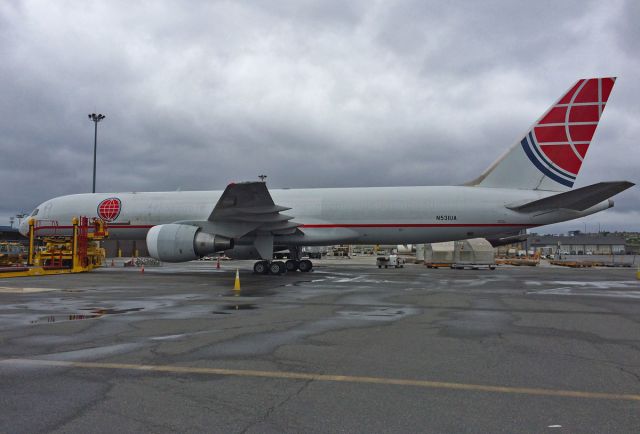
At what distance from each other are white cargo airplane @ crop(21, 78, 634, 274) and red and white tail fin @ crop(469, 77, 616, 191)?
1.5 inches

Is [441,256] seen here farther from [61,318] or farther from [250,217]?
[61,318]

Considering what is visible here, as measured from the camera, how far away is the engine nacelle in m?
18.9

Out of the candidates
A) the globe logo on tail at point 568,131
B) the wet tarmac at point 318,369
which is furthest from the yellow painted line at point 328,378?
the globe logo on tail at point 568,131

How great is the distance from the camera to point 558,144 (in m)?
19.8

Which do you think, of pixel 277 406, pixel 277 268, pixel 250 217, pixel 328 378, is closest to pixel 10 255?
pixel 250 217

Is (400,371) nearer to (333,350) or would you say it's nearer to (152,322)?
(333,350)

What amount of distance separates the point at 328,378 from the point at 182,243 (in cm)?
1521

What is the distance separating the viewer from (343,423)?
3562 millimetres

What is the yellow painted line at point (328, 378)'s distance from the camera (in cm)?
430

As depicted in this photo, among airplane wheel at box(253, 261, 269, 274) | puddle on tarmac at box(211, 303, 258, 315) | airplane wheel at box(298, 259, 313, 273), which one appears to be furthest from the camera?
airplane wheel at box(298, 259, 313, 273)

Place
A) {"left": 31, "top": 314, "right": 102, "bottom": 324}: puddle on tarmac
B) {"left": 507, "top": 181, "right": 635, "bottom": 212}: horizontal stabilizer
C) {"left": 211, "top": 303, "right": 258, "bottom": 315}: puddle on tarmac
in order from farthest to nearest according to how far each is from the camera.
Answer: {"left": 507, "top": 181, "right": 635, "bottom": 212}: horizontal stabilizer, {"left": 211, "top": 303, "right": 258, "bottom": 315}: puddle on tarmac, {"left": 31, "top": 314, "right": 102, "bottom": 324}: puddle on tarmac

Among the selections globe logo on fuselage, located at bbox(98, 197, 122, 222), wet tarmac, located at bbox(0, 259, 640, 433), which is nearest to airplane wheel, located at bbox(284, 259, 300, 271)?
globe logo on fuselage, located at bbox(98, 197, 122, 222)

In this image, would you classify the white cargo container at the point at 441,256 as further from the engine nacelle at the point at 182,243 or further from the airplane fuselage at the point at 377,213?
the engine nacelle at the point at 182,243

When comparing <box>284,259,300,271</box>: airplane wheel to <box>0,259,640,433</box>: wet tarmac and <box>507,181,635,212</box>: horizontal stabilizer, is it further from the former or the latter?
<box>0,259,640,433</box>: wet tarmac
